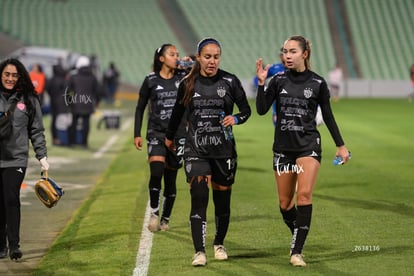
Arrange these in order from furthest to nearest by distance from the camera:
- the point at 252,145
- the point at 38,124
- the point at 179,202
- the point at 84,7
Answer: the point at 84,7 < the point at 252,145 < the point at 179,202 < the point at 38,124

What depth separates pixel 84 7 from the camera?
59406 mm

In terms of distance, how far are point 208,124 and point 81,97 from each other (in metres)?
16.0

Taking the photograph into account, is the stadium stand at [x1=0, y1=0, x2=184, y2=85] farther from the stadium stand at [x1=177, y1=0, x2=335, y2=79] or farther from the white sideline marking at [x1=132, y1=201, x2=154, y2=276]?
the white sideline marking at [x1=132, y1=201, x2=154, y2=276]

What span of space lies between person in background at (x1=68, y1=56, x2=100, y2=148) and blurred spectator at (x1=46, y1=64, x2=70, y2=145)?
300 millimetres

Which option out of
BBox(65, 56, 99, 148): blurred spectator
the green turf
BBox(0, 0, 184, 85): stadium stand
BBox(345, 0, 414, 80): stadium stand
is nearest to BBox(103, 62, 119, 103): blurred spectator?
BBox(0, 0, 184, 85): stadium stand

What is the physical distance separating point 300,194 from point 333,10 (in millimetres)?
53313

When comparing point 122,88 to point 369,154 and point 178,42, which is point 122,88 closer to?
point 178,42

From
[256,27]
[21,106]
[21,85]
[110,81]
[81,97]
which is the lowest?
[21,106]

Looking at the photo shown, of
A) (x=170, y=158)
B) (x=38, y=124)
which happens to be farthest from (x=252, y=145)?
(x=38, y=124)

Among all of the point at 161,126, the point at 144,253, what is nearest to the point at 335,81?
the point at 161,126

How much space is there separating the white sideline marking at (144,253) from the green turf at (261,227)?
0.06 meters

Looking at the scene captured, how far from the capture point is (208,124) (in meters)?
9.44

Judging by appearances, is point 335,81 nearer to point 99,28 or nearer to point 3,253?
point 99,28

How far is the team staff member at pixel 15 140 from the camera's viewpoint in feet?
32.4
